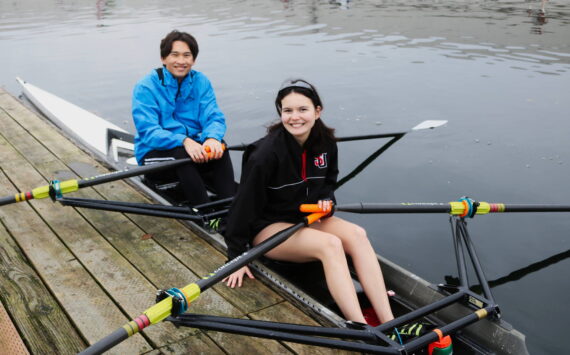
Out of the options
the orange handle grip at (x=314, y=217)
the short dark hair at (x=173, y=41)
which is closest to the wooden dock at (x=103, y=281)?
the orange handle grip at (x=314, y=217)

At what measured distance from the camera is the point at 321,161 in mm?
3898

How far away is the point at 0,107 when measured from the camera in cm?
900

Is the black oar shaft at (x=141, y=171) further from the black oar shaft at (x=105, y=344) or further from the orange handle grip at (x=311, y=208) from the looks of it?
the black oar shaft at (x=105, y=344)

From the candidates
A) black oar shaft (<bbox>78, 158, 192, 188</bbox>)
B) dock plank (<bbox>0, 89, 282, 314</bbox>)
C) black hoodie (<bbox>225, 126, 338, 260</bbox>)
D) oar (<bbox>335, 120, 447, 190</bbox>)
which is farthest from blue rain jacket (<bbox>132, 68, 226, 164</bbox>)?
oar (<bbox>335, 120, 447, 190</bbox>)

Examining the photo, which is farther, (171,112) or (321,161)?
(171,112)

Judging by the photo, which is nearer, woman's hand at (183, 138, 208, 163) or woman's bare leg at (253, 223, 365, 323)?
woman's bare leg at (253, 223, 365, 323)

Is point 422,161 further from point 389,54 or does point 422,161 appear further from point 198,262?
point 389,54

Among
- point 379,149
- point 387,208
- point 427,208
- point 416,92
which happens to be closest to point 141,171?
point 387,208

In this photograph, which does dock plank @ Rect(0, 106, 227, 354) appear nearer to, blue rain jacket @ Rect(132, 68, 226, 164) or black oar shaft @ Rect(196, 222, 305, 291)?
black oar shaft @ Rect(196, 222, 305, 291)

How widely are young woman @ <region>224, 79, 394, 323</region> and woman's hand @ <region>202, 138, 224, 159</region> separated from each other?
1152 mm

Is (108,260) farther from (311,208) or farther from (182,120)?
(311,208)

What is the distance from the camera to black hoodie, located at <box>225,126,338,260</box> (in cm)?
365

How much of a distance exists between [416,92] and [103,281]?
958 centimetres

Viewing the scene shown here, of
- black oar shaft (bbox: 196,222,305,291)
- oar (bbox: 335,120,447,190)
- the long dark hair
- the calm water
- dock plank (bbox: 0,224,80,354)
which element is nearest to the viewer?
black oar shaft (bbox: 196,222,305,291)
